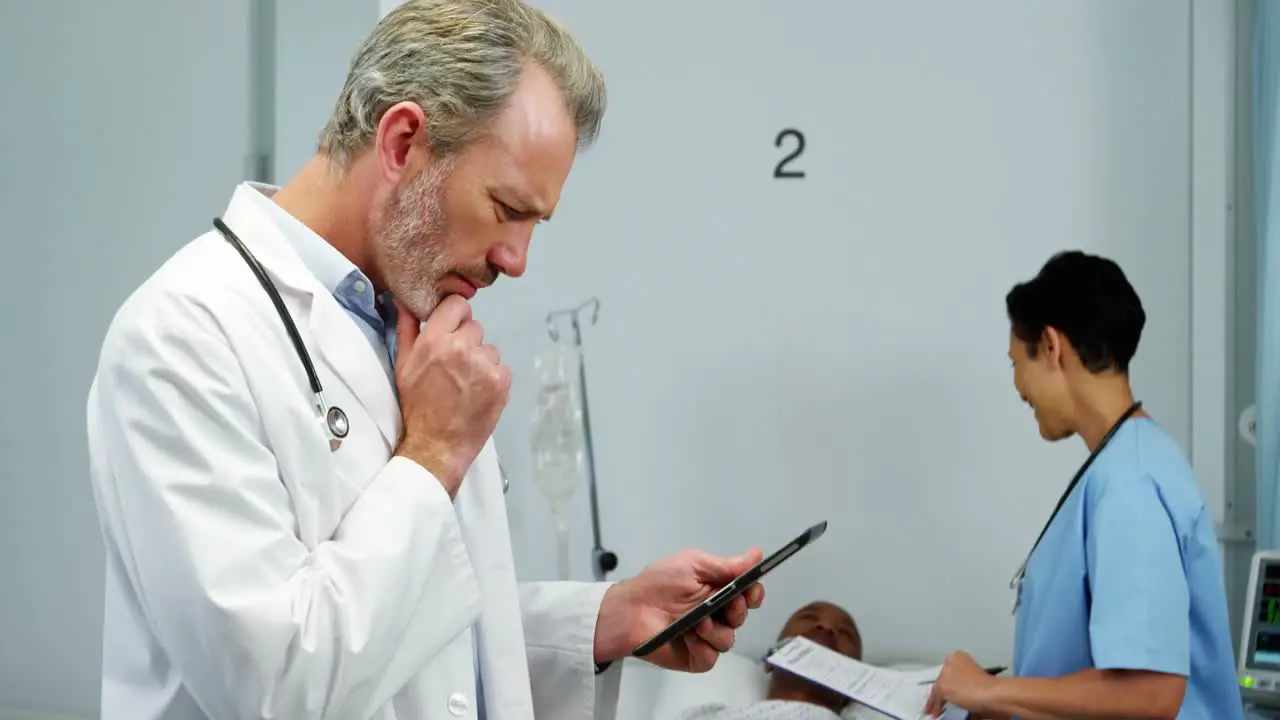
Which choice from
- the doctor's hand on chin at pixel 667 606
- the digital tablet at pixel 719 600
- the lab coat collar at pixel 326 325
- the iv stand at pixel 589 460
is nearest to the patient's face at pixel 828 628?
the iv stand at pixel 589 460

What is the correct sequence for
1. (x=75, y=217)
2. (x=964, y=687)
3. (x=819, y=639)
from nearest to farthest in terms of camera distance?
(x=964, y=687) → (x=75, y=217) → (x=819, y=639)

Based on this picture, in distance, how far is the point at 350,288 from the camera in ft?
3.63

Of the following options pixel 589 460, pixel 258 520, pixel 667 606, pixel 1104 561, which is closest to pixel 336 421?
pixel 258 520

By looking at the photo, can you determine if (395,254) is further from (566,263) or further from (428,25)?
Answer: (566,263)

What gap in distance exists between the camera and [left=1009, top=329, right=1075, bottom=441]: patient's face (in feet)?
6.79

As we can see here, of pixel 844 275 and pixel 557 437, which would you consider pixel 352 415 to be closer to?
pixel 557 437

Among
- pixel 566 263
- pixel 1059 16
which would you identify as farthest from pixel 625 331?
pixel 1059 16

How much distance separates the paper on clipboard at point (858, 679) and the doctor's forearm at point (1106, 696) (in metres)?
0.27

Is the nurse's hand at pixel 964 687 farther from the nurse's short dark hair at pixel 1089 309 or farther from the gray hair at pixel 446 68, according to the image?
the gray hair at pixel 446 68

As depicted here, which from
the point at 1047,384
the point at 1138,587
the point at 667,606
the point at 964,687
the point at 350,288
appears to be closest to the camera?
the point at 350,288

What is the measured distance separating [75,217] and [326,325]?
1.82m

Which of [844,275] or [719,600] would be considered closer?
[719,600]

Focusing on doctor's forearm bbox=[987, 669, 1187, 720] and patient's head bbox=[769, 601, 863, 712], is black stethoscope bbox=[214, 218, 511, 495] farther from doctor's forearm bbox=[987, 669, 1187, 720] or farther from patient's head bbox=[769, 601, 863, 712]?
patient's head bbox=[769, 601, 863, 712]

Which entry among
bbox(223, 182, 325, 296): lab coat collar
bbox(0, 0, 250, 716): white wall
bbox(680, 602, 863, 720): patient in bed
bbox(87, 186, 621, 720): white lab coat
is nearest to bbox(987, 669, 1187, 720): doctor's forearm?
bbox(680, 602, 863, 720): patient in bed
